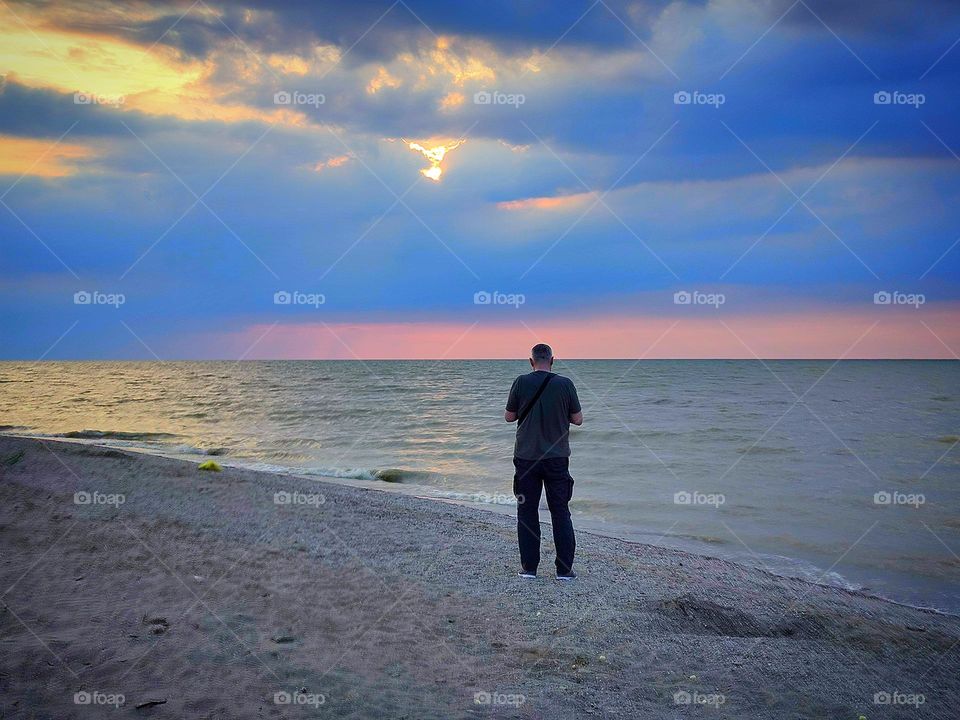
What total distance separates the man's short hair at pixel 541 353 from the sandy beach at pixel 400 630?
2.24 m

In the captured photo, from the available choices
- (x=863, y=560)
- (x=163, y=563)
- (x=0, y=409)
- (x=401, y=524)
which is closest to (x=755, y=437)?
(x=863, y=560)

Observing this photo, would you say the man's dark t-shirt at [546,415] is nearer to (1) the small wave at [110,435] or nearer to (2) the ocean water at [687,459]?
(2) the ocean water at [687,459]

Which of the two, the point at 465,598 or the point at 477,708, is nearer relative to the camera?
the point at 477,708

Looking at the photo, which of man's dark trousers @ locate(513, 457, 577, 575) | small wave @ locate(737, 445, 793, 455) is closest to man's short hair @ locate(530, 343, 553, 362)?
man's dark trousers @ locate(513, 457, 577, 575)

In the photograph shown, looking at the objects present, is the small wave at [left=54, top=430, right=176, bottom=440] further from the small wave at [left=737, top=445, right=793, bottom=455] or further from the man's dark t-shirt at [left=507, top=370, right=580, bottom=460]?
the man's dark t-shirt at [left=507, top=370, right=580, bottom=460]

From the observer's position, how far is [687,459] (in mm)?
18547

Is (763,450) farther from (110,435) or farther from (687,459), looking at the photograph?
(110,435)

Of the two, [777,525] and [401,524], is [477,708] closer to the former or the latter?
[401,524]

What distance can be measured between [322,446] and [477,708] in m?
18.3

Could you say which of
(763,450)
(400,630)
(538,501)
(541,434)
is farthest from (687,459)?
(400,630)

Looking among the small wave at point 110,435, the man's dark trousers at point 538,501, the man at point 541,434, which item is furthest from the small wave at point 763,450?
the small wave at point 110,435

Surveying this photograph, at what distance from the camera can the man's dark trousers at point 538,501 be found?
6.60m

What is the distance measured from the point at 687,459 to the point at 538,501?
12998mm

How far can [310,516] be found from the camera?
9016mm
